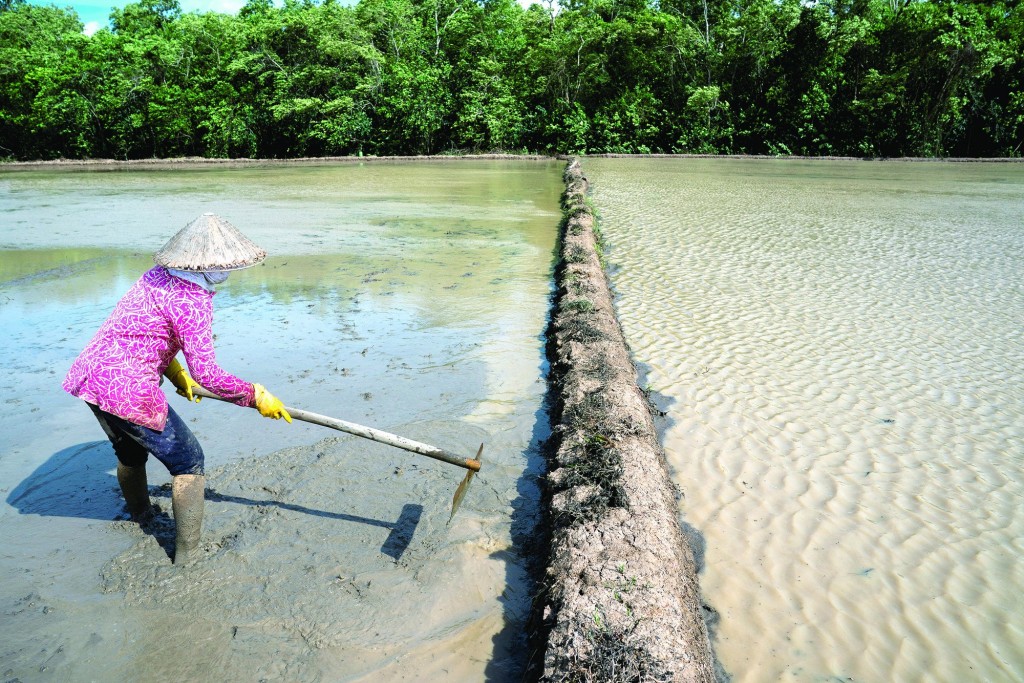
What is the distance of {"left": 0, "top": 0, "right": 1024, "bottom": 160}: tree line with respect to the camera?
34.5 m

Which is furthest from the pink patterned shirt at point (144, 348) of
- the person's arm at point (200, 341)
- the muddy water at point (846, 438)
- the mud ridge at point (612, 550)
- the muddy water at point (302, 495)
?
the muddy water at point (846, 438)

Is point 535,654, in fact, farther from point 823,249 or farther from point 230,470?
point 823,249

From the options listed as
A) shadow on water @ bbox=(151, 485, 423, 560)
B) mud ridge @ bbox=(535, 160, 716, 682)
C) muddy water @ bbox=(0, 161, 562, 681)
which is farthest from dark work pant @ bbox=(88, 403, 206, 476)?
mud ridge @ bbox=(535, 160, 716, 682)

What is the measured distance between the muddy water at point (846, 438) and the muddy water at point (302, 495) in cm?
111

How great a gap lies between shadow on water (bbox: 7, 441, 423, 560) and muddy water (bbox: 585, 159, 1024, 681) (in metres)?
1.56

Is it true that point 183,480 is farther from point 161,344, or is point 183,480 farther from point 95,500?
point 95,500

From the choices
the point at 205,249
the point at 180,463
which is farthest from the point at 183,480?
the point at 205,249

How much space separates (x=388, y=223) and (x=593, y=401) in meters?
9.47

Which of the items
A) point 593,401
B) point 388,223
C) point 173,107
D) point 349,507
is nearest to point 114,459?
point 349,507

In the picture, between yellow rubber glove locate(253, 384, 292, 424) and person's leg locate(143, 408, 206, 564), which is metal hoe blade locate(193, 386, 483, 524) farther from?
person's leg locate(143, 408, 206, 564)

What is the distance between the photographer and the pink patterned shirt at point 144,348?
9.95 feet

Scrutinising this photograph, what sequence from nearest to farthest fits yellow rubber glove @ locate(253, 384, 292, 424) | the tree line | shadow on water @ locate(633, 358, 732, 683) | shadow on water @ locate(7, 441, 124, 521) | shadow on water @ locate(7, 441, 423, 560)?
shadow on water @ locate(633, 358, 732, 683) < yellow rubber glove @ locate(253, 384, 292, 424) < shadow on water @ locate(7, 441, 423, 560) < shadow on water @ locate(7, 441, 124, 521) < the tree line

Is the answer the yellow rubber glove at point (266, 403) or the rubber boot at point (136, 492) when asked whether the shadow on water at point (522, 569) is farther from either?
the rubber boot at point (136, 492)

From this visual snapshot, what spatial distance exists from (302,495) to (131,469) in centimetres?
89
